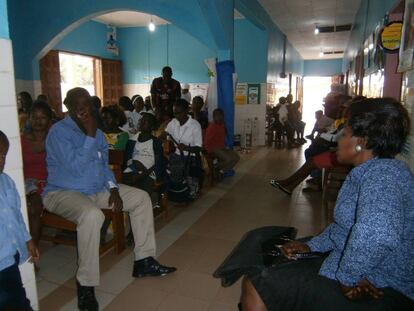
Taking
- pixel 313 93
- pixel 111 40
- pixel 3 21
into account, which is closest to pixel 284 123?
pixel 111 40

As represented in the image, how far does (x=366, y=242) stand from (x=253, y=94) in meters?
7.63

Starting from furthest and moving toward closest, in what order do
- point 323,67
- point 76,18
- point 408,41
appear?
1. point 323,67
2. point 76,18
3. point 408,41

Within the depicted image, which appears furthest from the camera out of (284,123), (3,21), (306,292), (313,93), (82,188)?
(313,93)

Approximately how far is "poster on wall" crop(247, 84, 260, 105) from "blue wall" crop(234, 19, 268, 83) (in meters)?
0.15

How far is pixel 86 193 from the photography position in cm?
232

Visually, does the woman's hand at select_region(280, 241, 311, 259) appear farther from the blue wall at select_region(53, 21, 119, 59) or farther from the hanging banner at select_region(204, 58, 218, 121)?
the blue wall at select_region(53, 21, 119, 59)

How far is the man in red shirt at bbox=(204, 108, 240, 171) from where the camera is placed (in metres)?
4.85

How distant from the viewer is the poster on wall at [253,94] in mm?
8422

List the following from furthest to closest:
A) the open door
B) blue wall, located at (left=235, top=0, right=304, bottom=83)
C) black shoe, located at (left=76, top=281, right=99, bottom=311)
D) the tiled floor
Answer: the open door < blue wall, located at (left=235, top=0, right=304, bottom=83) < the tiled floor < black shoe, located at (left=76, top=281, right=99, bottom=311)

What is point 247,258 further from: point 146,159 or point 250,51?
point 250,51

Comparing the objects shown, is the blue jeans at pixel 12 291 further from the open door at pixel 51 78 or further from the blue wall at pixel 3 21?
the open door at pixel 51 78

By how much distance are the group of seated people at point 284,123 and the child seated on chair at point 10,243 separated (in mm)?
7485

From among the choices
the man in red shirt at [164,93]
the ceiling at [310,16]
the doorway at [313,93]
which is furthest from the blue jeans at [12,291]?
the doorway at [313,93]

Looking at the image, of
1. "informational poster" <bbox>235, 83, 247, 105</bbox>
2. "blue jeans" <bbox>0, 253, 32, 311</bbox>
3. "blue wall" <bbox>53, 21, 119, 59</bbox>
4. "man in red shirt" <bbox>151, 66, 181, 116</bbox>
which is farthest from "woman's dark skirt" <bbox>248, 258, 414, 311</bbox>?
"blue wall" <bbox>53, 21, 119, 59</bbox>
